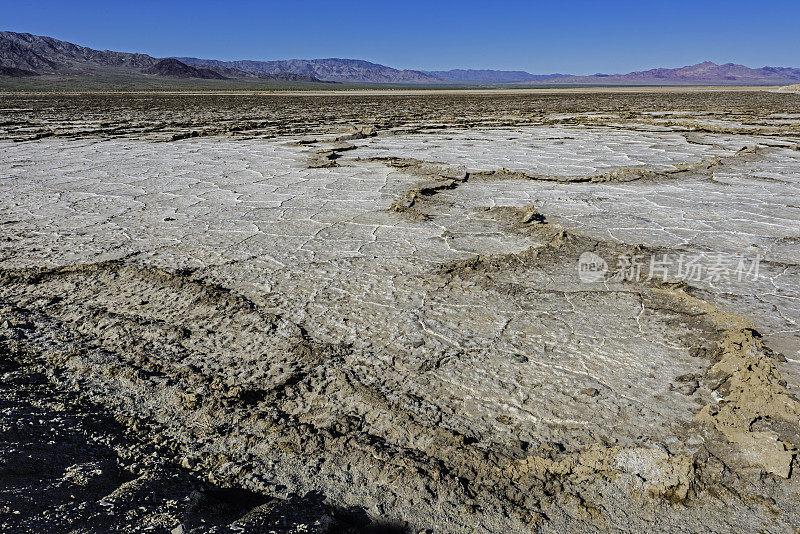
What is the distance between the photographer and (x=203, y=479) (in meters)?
1.44

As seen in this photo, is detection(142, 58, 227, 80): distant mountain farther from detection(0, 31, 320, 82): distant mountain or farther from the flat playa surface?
the flat playa surface

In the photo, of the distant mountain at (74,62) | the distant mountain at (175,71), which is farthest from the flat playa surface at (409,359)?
the distant mountain at (175,71)

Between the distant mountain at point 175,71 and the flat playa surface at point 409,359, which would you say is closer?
the flat playa surface at point 409,359

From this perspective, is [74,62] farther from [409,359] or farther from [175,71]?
[409,359]

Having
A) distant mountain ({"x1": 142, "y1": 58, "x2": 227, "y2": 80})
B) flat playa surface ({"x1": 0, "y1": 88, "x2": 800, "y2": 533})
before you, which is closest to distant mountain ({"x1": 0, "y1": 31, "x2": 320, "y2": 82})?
distant mountain ({"x1": 142, "y1": 58, "x2": 227, "y2": 80})

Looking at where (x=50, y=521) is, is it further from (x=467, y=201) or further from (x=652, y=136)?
(x=652, y=136)

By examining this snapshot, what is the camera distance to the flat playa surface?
4.50 feet

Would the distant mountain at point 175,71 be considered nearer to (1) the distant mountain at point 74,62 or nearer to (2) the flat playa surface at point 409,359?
(1) the distant mountain at point 74,62

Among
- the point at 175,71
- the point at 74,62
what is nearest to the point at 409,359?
the point at 175,71

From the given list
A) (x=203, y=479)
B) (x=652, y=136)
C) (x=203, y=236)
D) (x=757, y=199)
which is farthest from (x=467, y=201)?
(x=652, y=136)

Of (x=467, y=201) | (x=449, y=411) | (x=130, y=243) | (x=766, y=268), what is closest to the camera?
(x=449, y=411)

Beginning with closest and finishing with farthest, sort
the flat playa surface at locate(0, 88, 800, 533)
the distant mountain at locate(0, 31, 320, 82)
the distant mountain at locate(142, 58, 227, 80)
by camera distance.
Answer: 1. the flat playa surface at locate(0, 88, 800, 533)
2. the distant mountain at locate(0, 31, 320, 82)
3. the distant mountain at locate(142, 58, 227, 80)

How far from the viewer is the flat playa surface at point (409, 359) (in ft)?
4.50

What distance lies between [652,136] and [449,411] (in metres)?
9.87
